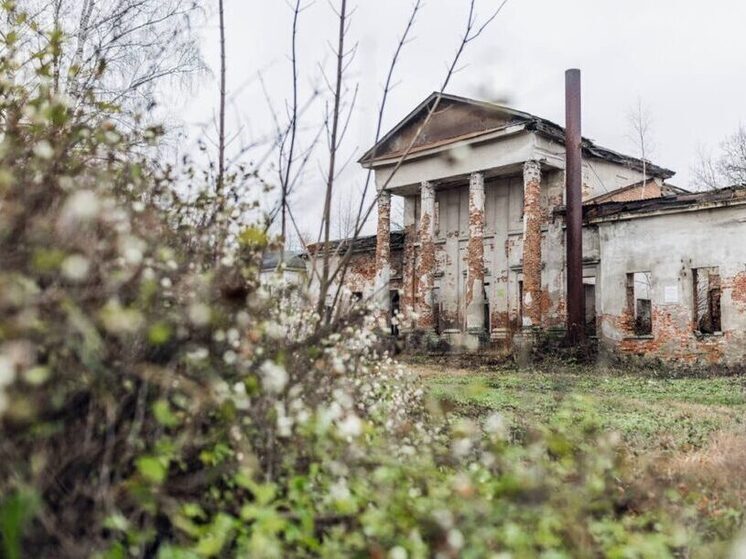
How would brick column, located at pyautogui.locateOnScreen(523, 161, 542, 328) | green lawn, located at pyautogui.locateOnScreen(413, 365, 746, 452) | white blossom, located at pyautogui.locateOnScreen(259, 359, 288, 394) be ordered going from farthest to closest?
brick column, located at pyautogui.locateOnScreen(523, 161, 542, 328) < green lawn, located at pyautogui.locateOnScreen(413, 365, 746, 452) < white blossom, located at pyautogui.locateOnScreen(259, 359, 288, 394)

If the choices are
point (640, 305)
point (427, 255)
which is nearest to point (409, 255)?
point (427, 255)

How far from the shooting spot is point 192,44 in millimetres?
12852

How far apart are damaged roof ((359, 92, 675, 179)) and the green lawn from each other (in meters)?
7.96

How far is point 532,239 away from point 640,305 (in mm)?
5798

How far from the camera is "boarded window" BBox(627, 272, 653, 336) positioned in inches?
795

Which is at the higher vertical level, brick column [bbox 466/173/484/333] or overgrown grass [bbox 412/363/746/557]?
brick column [bbox 466/173/484/333]

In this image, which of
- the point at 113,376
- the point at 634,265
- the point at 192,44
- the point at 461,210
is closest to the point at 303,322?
the point at 113,376

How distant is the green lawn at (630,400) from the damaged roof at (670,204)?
15.0ft

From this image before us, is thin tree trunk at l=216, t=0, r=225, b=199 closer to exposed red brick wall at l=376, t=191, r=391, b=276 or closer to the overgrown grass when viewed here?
the overgrown grass

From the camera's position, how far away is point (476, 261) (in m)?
23.4

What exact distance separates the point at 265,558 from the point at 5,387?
0.97 m

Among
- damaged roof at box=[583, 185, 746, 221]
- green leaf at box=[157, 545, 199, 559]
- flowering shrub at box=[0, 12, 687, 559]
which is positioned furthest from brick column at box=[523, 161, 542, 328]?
green leaf at box=[157, 545, 199, 559]

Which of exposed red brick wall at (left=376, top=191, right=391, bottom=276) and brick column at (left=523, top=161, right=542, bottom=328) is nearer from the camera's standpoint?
brick column at (left=523, top=161, right=542, bottom=328)

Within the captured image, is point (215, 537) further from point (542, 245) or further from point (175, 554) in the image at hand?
point (542, 245)
